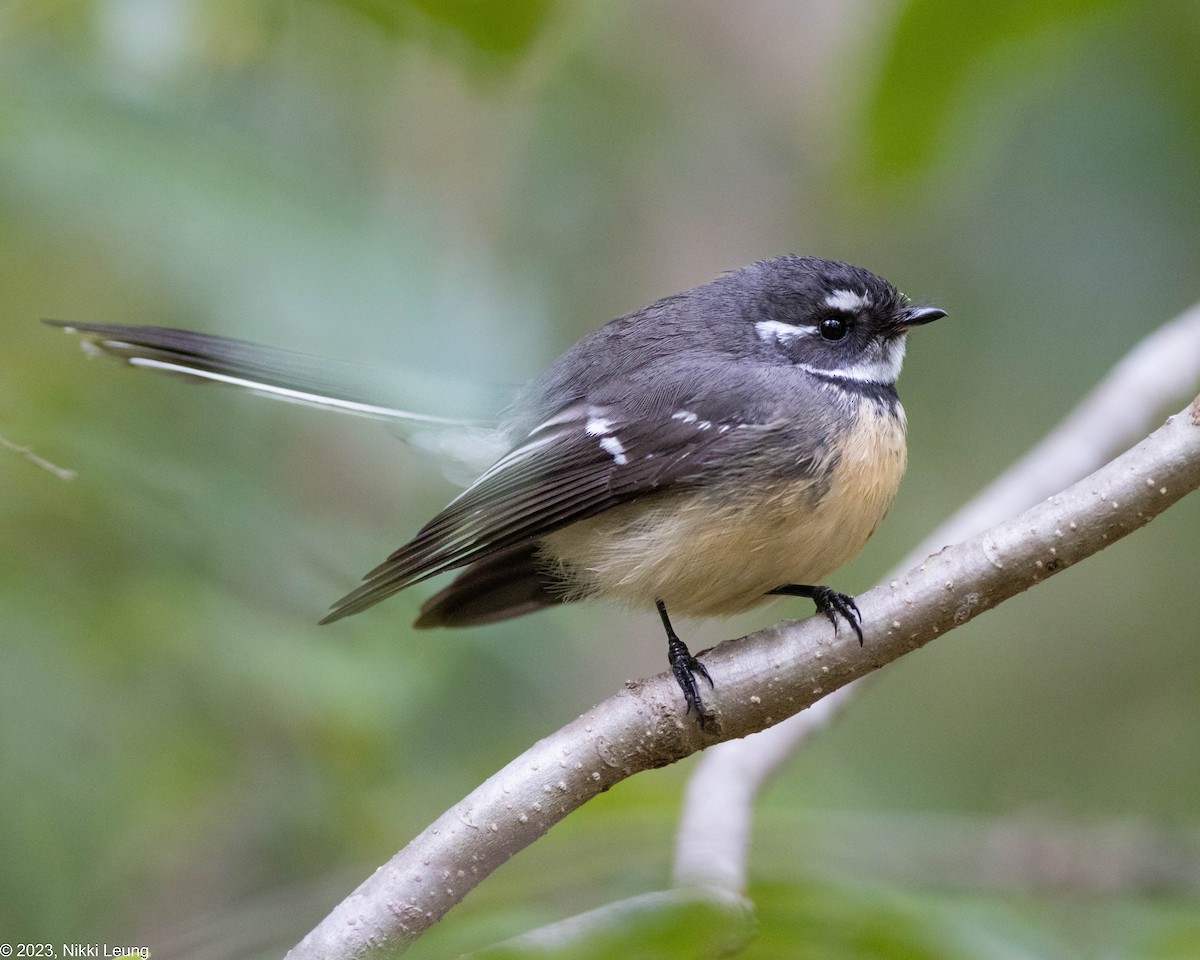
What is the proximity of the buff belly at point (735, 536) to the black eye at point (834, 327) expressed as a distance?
344mm

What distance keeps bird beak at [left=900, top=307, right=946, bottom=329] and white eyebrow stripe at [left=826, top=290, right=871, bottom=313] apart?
13 cm

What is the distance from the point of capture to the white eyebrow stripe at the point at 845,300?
12.8ft

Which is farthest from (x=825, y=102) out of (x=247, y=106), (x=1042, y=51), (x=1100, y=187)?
(x=247, y=106)

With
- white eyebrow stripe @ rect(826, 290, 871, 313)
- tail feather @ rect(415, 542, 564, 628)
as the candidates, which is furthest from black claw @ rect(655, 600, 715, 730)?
white eyebrow stripe @ rect(826, 290, 871, 313)

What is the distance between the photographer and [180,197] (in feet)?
9.91

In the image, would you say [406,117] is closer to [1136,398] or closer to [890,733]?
[1136,398]

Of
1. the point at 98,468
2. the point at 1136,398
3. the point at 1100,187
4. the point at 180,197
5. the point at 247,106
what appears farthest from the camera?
the point at 1100,187

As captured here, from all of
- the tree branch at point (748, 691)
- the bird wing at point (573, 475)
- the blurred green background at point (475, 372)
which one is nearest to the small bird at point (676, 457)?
the bird wing at point (573, 475)

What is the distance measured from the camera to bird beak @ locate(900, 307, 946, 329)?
3.86 meters

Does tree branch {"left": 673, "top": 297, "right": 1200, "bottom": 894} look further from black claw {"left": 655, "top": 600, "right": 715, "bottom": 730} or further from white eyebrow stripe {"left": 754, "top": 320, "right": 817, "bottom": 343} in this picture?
white eyebrow stripe {"left": 754, "top": 320, "right": 817, "bottom": 343}

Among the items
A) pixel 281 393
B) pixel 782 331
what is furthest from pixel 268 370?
pixel 782 331

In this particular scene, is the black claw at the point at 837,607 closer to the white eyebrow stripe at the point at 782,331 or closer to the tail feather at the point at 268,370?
the white eyebrow stripe at the point at 782,331

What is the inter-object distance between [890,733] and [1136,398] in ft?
10.6

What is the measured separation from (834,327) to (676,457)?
796mm
